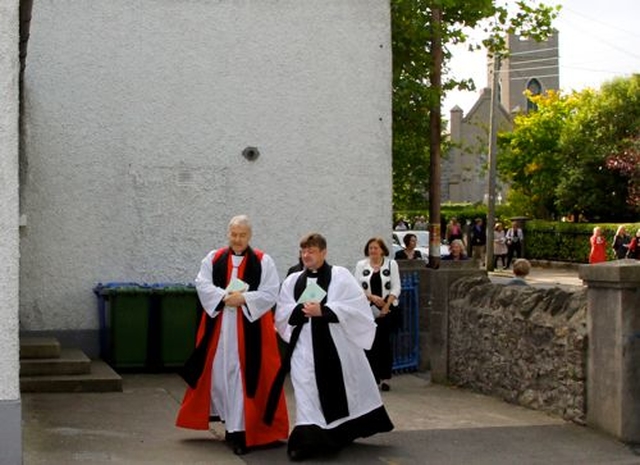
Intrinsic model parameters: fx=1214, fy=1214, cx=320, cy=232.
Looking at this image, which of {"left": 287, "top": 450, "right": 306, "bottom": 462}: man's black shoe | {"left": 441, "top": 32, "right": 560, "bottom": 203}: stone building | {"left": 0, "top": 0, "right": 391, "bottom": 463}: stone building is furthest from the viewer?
{"left": 441, "top": 32, "right": 560, "bottom": 203}: stone building

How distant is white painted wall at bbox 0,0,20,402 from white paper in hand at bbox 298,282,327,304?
8.40ft

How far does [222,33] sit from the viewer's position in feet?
50.3

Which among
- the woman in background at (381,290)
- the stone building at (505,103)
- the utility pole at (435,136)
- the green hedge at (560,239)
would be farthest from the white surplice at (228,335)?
the stone building at (505,103)

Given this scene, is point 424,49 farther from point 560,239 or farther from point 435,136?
point 560,239

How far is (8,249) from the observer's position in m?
7.40

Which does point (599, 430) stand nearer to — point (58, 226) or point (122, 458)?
point (122, 458)

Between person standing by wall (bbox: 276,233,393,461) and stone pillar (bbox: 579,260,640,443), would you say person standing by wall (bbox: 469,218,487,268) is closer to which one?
stone pillar (bbox: 579,260,640,443)

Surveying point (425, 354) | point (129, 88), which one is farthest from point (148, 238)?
point (425, 354)

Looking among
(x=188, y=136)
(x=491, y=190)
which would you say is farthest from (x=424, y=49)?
(x=491, y=190)

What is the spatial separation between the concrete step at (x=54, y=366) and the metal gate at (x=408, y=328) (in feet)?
13.7

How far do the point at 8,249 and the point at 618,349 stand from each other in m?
4.96

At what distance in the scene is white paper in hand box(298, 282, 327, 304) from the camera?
9289 millimetres

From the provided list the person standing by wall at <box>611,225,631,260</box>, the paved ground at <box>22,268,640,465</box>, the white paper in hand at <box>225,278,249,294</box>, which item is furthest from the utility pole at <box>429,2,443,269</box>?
the person standing by wall at <box>611,225,631,260</box>

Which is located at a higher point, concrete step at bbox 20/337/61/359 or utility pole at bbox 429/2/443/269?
utility pole at bbox 429/2/443/269
